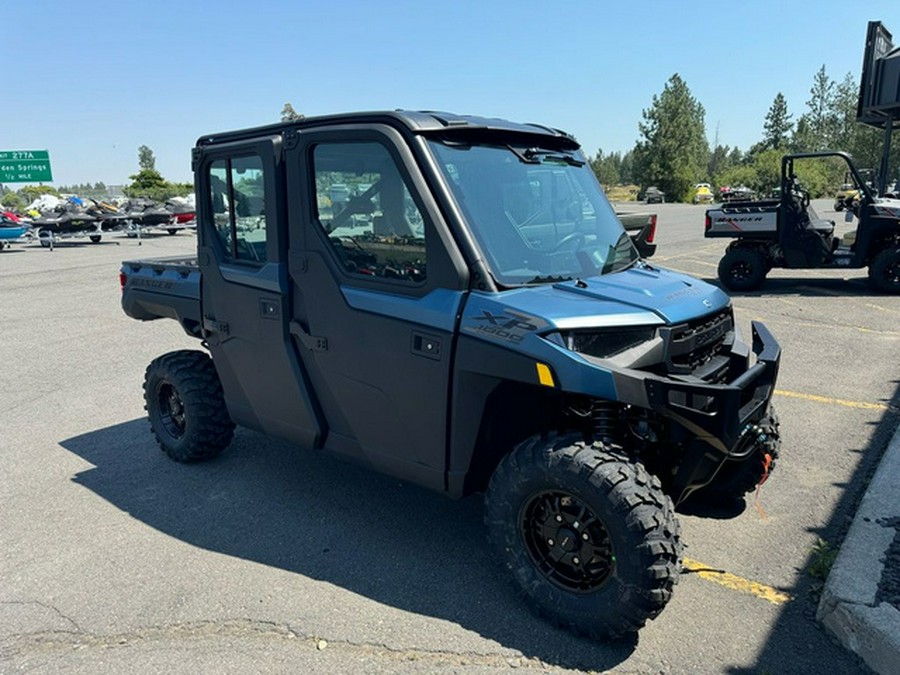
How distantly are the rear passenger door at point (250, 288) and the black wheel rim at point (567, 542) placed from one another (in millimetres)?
1380

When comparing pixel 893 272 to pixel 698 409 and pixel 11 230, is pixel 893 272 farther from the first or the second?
pixel 11 230

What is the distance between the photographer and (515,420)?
3.21m

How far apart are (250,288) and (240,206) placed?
52cm

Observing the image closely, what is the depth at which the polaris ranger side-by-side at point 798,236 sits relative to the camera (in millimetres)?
10695

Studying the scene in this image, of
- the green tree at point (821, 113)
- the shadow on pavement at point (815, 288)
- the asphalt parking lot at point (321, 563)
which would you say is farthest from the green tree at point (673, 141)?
the asphalt parking lot at point (321, 563)

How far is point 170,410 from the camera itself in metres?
4.92

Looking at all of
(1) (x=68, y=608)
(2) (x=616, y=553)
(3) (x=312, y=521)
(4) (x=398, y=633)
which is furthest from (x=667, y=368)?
(1) (x=68, y=608)

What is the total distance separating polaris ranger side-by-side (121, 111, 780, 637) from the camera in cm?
271

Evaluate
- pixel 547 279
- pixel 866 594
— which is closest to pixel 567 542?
pixel 547 279

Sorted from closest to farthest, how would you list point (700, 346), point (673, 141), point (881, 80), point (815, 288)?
1. point (700, 346)
2. point (815, 288)
3. point (881, 80)
4. point (673, 141)

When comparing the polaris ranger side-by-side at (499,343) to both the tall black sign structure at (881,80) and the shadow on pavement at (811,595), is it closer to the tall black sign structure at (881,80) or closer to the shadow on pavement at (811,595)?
the shadow on pavement at (811,595)

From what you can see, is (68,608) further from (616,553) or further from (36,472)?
(616,553)

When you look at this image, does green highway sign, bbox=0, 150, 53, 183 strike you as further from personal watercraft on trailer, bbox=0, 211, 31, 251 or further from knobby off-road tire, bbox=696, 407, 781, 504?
knobby off-road tire, bbox=696, 407, 781, 504

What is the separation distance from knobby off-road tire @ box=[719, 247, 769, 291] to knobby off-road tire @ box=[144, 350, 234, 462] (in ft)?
32.3
